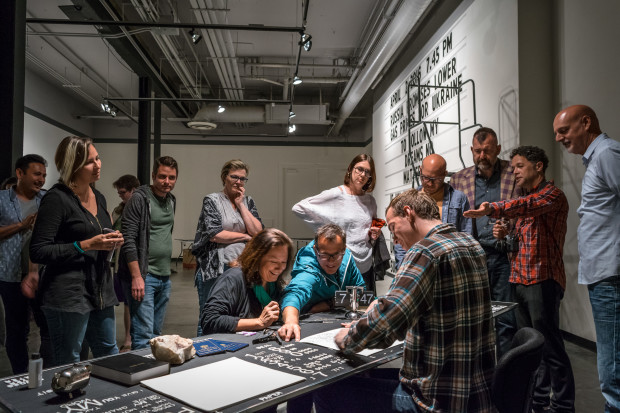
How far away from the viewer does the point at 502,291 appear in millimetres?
2877

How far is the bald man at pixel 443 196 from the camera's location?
3.01 meters

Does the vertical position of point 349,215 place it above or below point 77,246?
above

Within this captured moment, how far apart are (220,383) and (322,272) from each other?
1256 millimetres

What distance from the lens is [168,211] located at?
10.3 feet

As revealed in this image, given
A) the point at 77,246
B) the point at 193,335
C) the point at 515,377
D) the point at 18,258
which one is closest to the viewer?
the point at 515,377

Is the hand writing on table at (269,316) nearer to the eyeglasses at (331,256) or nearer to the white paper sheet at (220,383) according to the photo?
the white paper sheet at (220,383)

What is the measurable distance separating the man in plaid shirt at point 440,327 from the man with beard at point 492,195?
1.60 m

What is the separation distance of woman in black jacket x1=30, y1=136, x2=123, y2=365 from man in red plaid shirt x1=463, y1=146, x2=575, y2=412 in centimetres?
202

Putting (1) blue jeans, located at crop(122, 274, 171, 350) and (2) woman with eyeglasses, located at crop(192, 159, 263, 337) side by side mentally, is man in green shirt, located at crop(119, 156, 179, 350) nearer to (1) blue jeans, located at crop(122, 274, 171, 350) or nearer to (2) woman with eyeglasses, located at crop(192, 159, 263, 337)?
(1) blue jeans, located at crop(122, 274, 171, 350)

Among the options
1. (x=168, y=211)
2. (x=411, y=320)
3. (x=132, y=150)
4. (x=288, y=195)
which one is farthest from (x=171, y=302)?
(x=132, y=150)

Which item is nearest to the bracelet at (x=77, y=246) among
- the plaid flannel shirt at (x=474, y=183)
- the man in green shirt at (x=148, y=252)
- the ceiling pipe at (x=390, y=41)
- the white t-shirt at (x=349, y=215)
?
the man in green shirt at (x=148, y=252)

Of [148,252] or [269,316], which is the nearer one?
[269,316]

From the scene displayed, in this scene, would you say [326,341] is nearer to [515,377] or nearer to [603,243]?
[515,377]

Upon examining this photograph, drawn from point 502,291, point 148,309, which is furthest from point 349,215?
point 148,309
